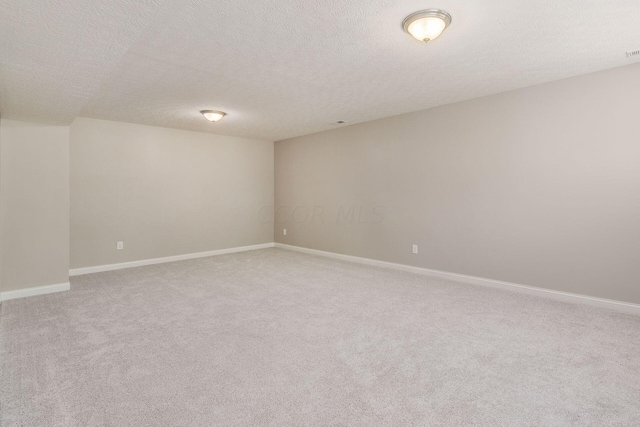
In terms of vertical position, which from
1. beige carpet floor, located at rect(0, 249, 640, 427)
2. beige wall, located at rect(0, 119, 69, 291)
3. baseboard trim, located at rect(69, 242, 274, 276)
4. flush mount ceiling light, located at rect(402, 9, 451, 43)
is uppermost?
flush mount ceiling light, located at rect(402, 9, 451, 43)

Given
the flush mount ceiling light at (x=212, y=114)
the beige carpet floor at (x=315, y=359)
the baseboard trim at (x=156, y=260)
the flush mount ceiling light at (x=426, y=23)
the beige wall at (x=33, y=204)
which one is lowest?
the beige carpet floor at (x=315, y=359)

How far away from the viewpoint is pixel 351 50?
274 cm

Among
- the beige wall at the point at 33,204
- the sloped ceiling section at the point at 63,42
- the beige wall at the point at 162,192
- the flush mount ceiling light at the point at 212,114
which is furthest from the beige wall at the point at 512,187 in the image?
the beige wall at the point at 33,204

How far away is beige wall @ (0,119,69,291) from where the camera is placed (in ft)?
12.0

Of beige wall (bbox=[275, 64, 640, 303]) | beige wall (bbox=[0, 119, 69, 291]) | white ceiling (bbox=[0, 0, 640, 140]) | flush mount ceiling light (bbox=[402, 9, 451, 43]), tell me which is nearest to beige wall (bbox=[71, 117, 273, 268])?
beige wall (bbox=[0, 119, 69, 291])

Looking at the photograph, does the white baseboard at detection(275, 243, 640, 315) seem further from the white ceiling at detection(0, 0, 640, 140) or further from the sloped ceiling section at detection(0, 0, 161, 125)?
the sloped ceiling section at detection(0, 0, 161, 125)

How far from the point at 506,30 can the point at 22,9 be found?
3.02 m

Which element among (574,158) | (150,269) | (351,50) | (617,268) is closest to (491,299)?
(617,268)

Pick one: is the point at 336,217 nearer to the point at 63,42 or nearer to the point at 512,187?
the point at 512,187

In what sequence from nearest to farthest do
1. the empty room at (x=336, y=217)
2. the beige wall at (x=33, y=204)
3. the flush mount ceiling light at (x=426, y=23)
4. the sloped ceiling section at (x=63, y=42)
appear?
1. the sloped ceiling section at (x=63, y=42)
2. the empty room at (x=336, y=217)
3. the flush mount ceiling light at (x=426, y=23)
4. the beige wall at (x=33, y=204)

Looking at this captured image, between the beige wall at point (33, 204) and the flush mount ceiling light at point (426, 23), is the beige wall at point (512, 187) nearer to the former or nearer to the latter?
the flush mount ceiling light at point (426, 23)

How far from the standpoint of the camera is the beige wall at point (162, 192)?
487cm

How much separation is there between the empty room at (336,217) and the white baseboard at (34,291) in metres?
0.02

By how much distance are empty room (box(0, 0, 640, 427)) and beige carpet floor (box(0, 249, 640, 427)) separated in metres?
0.02
